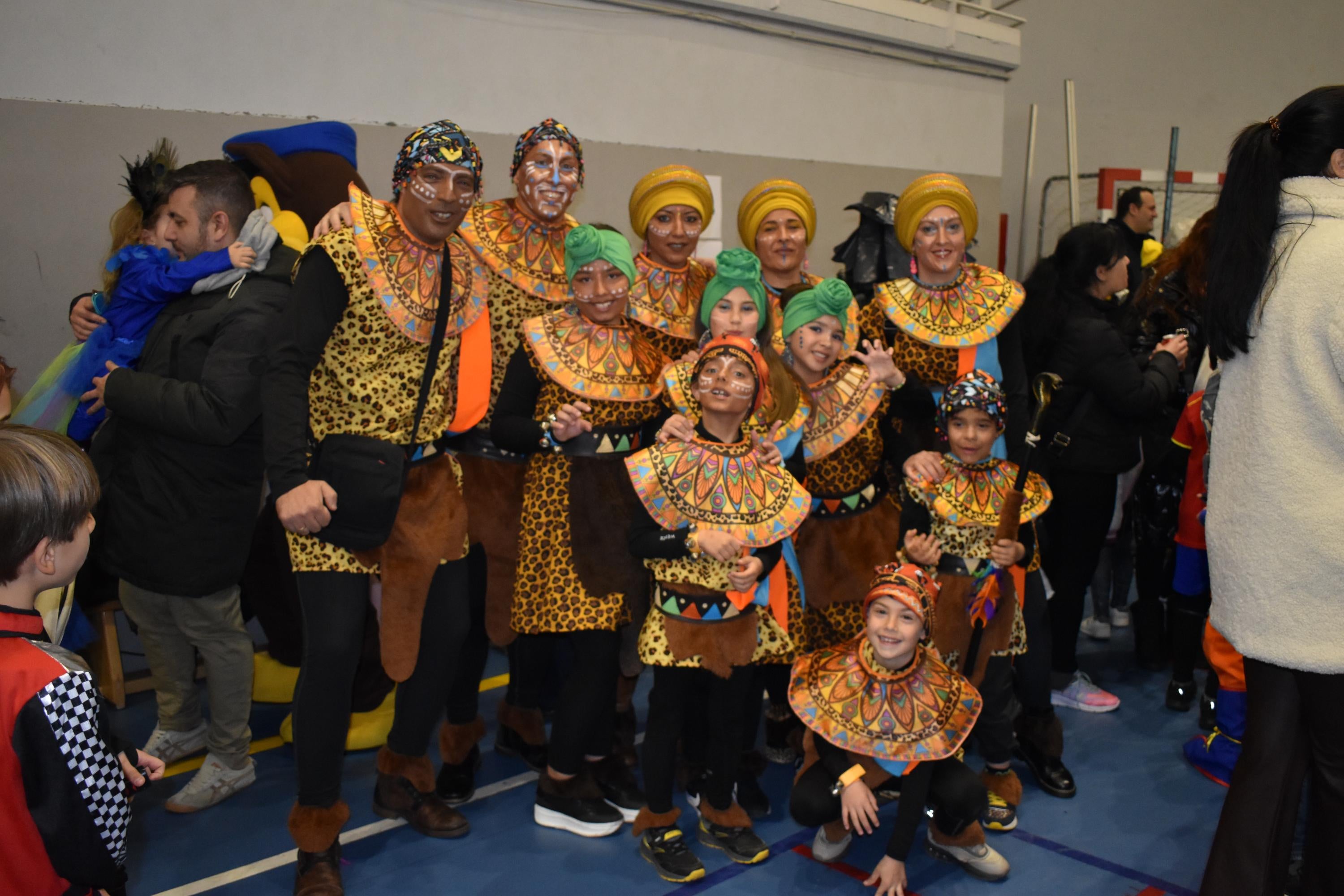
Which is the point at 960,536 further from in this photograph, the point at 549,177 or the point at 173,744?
the point at 173,744

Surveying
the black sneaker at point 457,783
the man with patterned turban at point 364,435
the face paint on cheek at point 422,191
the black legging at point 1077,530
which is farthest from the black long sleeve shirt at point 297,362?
the black legging at point 1077,530

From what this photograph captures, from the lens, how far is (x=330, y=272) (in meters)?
2.49

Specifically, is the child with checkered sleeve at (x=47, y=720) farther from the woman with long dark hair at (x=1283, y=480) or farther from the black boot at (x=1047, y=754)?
the black boot at (x=1047, y=754)

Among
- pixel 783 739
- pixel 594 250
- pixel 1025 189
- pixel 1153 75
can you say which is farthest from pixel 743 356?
pixel 1153 75

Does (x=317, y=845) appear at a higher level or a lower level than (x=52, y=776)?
lower

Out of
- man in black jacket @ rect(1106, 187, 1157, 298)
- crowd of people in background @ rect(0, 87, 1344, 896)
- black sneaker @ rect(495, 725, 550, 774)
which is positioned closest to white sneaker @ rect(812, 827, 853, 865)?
crowd of people in background @ rect(0, 87, 1344, 896)

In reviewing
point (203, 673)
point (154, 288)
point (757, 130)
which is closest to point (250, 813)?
point (203, 673)

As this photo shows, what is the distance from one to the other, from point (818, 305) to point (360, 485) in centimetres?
136

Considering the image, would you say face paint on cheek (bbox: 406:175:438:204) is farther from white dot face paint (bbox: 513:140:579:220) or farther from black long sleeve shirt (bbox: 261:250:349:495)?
white dot face paint (bbox: 513:140:579:220)

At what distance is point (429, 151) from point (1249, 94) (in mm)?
10382

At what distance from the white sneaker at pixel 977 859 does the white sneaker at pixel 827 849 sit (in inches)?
9.9

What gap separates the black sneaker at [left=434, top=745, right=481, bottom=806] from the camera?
3.18m

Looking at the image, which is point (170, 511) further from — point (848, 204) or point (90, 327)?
point (848, 204)

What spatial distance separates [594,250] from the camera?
9.38ft
